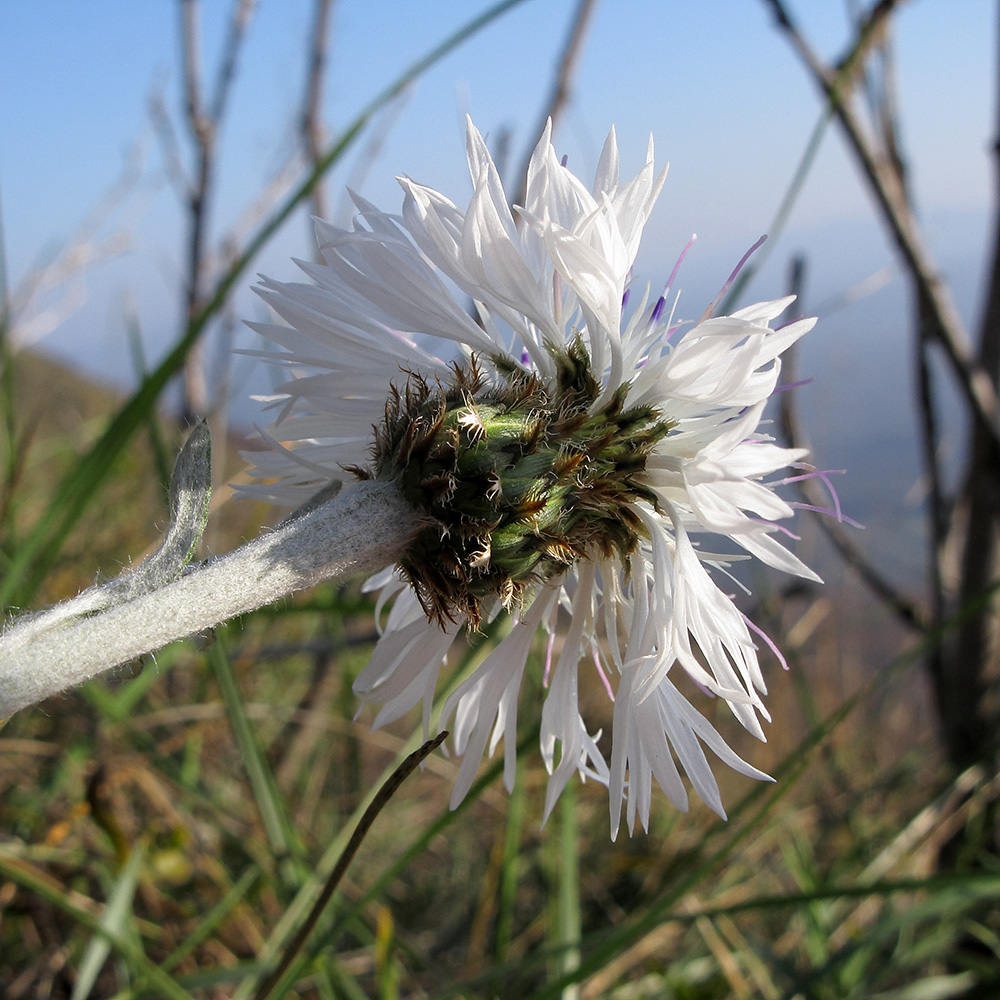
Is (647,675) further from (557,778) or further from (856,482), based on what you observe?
(856,482)

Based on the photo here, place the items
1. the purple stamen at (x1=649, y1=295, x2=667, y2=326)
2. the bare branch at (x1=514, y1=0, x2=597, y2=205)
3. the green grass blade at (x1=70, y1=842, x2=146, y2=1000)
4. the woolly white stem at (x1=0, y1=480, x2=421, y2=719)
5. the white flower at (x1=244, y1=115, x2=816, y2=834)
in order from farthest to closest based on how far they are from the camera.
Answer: the bare branch at (x1=514, y1=0, x2=597, y2=205), the green grass blade at (x1=70, y1=842, x2=146, y2=1000), the purple stamen at (x1=649, y1=295, x2=667, y2=326), the white flower at (x1=244, y1=115, x2=816, y2=834), the woolly white stem at (x1=0, y1=480, x2=421, y2=719)

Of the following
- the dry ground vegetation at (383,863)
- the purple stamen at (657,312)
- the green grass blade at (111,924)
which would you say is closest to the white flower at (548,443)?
the purple stamen at (657,312)

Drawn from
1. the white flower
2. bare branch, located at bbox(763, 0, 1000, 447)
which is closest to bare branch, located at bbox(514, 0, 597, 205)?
bare branch, located at bbox(763, 0, 1000, 447)

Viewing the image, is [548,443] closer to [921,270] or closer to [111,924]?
[111,924]

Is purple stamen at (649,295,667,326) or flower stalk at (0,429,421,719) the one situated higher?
purple stamen at (649,295,667,326)

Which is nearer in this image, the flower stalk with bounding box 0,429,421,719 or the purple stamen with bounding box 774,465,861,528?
the flower stalk with bounding box 0,429,421,719

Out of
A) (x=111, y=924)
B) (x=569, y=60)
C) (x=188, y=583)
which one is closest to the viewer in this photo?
(x=188, y=583)

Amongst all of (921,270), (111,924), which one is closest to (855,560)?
(921,270)

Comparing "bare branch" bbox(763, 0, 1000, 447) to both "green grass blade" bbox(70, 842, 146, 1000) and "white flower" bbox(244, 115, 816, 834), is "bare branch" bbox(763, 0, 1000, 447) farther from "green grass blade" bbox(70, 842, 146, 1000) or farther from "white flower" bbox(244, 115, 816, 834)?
"green grass blade" bbox(70, 842, 146, 1000)
